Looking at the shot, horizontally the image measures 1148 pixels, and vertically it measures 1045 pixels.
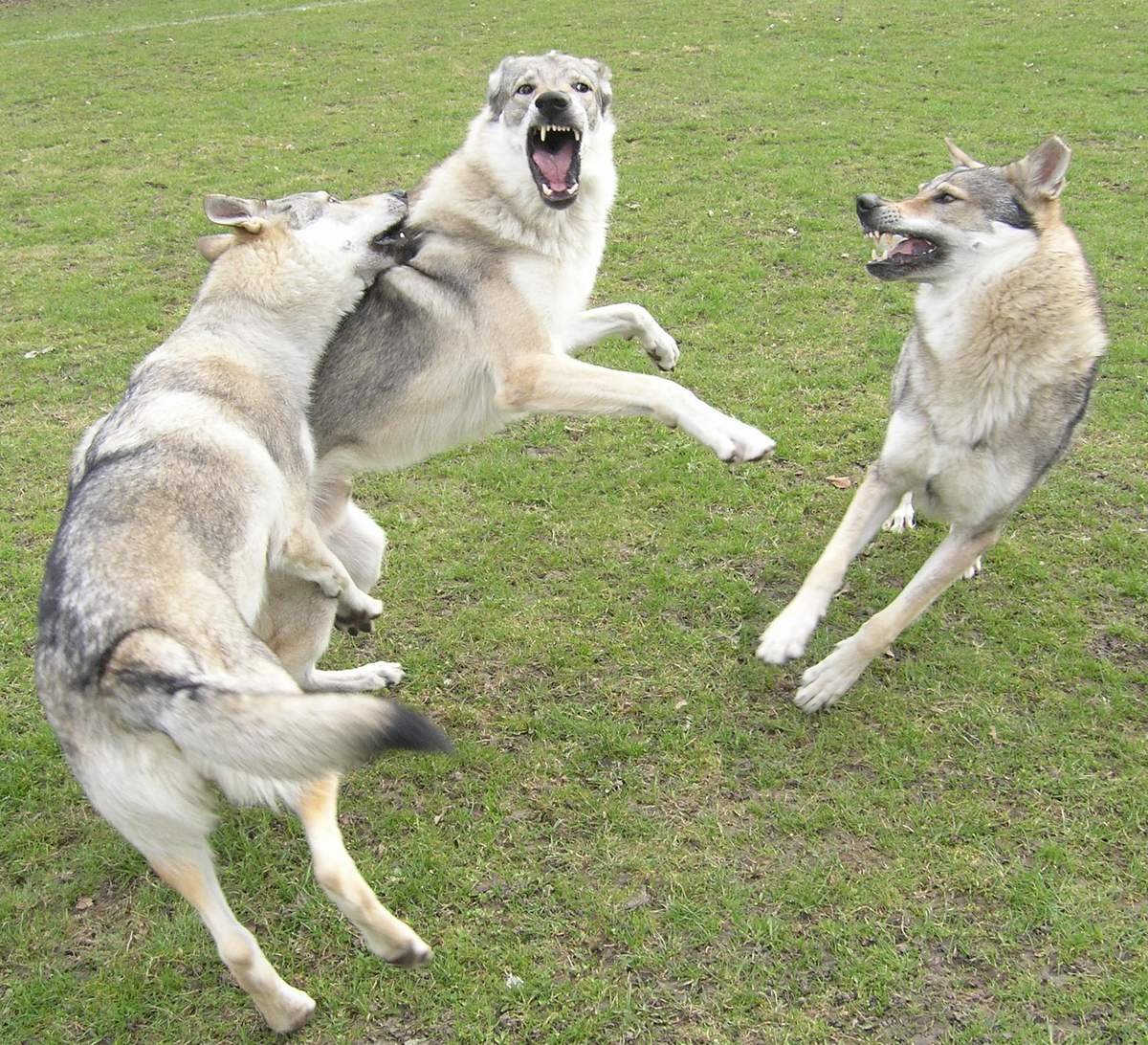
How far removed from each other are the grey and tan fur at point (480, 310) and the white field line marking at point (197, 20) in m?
17.2

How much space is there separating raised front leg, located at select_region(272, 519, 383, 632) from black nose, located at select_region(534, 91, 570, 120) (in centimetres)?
196

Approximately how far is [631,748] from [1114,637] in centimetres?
224

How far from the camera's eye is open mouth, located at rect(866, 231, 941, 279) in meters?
3.96

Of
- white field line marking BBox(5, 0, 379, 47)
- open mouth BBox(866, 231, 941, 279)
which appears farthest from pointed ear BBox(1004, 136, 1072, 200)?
white field line marking BBox(5, 0, 379, 47)

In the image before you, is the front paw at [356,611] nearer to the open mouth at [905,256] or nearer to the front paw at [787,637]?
the front paw at [787,637]

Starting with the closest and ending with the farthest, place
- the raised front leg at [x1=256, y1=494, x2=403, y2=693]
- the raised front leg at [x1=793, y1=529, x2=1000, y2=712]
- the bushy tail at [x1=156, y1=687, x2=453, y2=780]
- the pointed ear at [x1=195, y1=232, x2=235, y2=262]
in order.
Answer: the bushy tail at [x1=156, y1=687, x2=453, y2=780] → the raised front leg at [x1=256, y1=494, x2=403, y2=693] → the raised front leg at [x1=793, y1=529, x2=1000, y2=712] → the pointed ear at [x1=195, y1=232, x2=235, y2=262]

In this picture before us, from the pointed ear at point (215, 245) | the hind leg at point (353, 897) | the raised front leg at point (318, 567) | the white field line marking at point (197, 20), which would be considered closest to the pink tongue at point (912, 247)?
the raised front leg at point (318, 567)

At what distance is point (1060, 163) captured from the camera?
3.73 m

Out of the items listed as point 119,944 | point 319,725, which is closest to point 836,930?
point 319,725

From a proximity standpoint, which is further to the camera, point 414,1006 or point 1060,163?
point 1060,163

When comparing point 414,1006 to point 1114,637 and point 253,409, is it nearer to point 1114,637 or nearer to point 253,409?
point 253,409

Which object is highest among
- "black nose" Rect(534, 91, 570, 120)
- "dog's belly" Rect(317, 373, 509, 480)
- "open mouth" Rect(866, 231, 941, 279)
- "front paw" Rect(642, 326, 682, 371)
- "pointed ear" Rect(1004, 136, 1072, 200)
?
"black nose" Rect(534, 91, 570, 120)

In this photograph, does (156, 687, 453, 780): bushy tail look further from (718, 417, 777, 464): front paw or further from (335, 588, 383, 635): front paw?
(718, 417, 777, 464): front paw

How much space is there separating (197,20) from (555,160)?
17.9m
